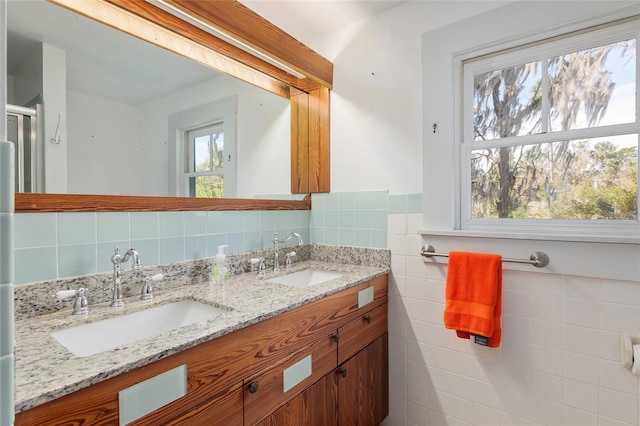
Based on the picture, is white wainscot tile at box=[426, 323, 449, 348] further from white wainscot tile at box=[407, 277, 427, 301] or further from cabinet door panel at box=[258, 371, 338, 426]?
cabinet door panel at box=[258, 371, 338, 426]

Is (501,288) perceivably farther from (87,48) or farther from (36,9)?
(36,9)

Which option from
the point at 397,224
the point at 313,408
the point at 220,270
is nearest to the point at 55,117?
the point at 220,270

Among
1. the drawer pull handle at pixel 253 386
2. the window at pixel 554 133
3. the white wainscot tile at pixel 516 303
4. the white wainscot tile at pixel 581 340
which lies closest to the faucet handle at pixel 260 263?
the drawer pull handle at pixel 253 386

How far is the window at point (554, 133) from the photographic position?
4.06 ft

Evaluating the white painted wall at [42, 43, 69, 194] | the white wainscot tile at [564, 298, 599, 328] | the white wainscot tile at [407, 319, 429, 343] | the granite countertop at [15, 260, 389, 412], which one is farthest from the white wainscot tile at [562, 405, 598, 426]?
the white painted wall at [42, 43, 69, 194]

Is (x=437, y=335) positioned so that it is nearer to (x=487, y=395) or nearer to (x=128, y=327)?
(x=487, y=395)

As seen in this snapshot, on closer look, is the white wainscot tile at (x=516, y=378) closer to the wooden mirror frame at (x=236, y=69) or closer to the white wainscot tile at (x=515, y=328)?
the white wainscot tile at (x=515, y=328)

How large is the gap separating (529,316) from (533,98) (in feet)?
3.21

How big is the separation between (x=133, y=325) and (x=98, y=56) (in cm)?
97

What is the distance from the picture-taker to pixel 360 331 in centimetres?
147

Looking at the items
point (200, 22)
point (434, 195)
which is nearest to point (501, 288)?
point (434, 195)

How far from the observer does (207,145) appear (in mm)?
1521

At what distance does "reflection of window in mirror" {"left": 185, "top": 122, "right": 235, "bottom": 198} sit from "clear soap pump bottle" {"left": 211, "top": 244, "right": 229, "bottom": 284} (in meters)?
0.29

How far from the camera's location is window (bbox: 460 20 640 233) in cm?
124
